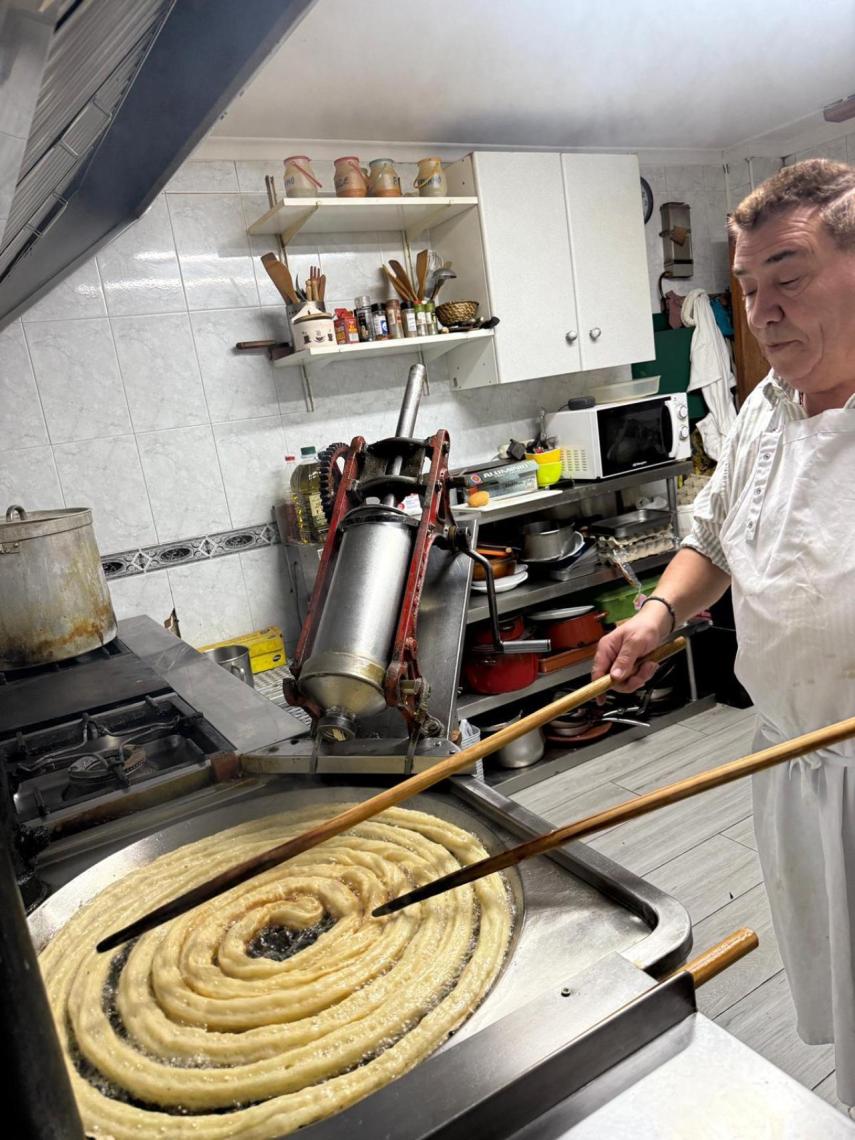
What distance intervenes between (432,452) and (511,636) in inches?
62.9

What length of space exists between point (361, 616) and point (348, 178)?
2.19m

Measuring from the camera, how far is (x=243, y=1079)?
721 millimetres

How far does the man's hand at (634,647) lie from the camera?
1.33 metres

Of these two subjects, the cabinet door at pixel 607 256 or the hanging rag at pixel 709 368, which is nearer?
the cabinet door at pixel 607 256

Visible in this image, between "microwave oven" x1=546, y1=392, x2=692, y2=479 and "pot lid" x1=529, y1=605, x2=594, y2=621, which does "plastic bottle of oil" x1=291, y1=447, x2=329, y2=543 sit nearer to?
"pot lid" x1=529, y1=605, x2=594, y2=621

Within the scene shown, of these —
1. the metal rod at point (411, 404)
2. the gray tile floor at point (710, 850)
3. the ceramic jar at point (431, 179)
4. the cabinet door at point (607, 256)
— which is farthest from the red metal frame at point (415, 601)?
the cabinet door at point (607, 256)

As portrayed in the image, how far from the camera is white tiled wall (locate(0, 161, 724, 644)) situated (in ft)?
8.94

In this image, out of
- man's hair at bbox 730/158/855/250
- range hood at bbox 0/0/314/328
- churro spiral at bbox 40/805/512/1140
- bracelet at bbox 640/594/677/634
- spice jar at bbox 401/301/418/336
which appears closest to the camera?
range hood at bbox 0/0/314/328

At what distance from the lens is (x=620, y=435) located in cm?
335

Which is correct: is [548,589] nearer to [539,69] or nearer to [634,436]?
[634,436]

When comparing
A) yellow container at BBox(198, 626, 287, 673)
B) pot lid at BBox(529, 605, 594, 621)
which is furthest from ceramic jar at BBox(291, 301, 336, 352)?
pot lid at BBox(529, 605, 594, 621)

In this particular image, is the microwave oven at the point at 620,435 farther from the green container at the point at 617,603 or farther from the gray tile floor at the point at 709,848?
the gray tile floor at the point at 709,848

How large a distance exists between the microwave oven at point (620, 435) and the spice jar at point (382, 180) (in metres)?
1.18

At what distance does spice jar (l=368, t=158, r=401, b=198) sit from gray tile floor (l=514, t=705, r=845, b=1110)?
2393 mm
